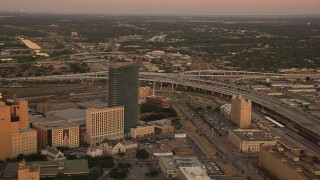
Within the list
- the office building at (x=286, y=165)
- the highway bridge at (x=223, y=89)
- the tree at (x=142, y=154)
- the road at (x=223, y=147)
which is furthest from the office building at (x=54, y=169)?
the highway bridge at (x=223, y=89)

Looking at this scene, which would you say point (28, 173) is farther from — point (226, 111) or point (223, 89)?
point (223, 89)

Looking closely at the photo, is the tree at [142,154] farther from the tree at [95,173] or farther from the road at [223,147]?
the road at [223,147]

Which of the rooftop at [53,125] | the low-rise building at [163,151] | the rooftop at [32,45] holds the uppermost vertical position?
the rooftop at [32,45]

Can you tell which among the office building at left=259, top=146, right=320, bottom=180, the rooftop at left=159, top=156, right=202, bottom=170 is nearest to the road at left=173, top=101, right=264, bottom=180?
the office building at left=259, top=146, right=320, bottom=180

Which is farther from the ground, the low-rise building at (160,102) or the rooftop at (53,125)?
the rooftop at (53,125)

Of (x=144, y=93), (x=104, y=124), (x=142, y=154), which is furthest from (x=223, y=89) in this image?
(x=142, y=154)

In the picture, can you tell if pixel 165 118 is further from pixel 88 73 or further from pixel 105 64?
pixel 105 64

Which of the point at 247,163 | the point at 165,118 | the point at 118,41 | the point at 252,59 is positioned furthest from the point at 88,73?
the point at 118,41

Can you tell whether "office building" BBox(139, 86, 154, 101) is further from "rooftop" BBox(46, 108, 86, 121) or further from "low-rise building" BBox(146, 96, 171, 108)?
"rooftop" BBox(46, 108, 86, 121)
